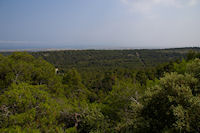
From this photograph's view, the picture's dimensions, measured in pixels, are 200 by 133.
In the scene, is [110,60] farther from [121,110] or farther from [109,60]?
[121,110]

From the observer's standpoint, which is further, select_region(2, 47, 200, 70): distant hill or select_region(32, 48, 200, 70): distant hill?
select_region(32, 48, 200, 70): distant hill

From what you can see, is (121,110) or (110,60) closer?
(121,110)

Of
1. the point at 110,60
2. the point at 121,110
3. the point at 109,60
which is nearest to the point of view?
the point at 121,110

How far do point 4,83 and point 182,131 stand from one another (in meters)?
17.0

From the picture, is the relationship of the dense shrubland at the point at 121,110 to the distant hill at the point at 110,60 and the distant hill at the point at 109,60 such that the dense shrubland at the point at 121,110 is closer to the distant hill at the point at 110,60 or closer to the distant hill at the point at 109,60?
the distant hill at the point at 109,60

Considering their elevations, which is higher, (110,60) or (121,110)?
(110,60)

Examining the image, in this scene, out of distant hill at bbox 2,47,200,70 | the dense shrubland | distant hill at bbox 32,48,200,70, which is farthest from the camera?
distant hill at bbox 32,48,200,70

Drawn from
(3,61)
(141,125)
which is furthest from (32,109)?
(3,61)

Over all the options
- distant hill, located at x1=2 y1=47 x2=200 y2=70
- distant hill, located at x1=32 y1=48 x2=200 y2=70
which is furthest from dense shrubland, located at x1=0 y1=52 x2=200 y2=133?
distant hill, located at x1=32 y1=48 x2=200 y2=70

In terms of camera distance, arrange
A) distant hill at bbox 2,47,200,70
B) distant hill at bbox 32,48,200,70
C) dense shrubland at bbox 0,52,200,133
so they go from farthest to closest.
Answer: distant hill at bbox 32,48,200,70 → distant hill at bbox 2,47,200,70 → dense shrubland at bbox 0,52,200,133

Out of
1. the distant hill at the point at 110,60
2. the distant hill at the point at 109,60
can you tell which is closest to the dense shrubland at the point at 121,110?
the distant hill at the point at 109,60

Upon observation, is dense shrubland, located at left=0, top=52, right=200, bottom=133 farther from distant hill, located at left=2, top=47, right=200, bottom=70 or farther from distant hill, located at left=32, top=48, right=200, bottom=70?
distant hill, located at left=32, top=48, right=200, bottom=70

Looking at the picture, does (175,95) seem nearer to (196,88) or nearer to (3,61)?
(196,88)

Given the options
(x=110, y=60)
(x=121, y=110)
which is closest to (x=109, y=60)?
(x=110, y=60)
